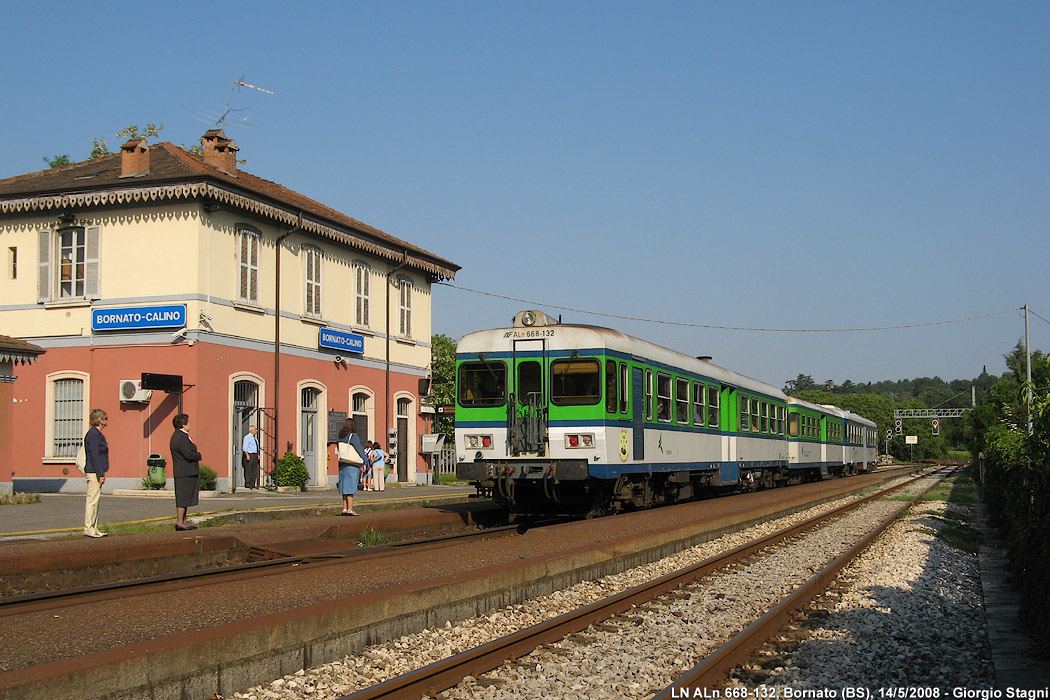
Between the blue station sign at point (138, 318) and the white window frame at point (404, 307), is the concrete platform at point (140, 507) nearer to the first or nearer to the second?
the blue station sign at point (138, 318)

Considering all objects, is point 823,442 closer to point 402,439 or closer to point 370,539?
point 402,439

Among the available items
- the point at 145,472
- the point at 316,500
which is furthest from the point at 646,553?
the point at 145,472

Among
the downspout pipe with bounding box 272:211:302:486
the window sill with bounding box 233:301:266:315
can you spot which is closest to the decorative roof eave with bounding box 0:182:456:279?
the downspout pipe with bounding box 272:211:302:486

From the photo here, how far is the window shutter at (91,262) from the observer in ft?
75.6

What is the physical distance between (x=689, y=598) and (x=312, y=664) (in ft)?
13.9

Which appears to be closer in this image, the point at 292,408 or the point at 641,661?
the point at 641,661

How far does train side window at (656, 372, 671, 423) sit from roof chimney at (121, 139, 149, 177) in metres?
13.9

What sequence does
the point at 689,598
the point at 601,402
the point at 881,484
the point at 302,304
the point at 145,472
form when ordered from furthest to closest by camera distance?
1. the point at 881,484
2. the point at 302,304
3. the point at 145,472
4. the point at 601,402
5. the point at 689,598

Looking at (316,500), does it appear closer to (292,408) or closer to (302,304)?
(292,408)

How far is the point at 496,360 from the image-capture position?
15.9 meters

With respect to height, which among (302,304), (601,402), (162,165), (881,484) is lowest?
(881,484)

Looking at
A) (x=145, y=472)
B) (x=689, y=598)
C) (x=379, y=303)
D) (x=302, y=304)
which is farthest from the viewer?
(x=379, y=303)

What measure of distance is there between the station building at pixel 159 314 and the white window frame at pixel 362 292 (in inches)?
64.4

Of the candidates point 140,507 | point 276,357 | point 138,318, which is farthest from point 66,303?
point 140,507
